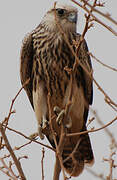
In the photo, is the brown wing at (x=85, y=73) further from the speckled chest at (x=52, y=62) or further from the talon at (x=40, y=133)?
the talon at (x=40, y=133)

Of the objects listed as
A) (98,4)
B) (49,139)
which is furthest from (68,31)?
(98,4)

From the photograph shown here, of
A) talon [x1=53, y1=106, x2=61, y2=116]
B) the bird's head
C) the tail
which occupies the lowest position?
the tail

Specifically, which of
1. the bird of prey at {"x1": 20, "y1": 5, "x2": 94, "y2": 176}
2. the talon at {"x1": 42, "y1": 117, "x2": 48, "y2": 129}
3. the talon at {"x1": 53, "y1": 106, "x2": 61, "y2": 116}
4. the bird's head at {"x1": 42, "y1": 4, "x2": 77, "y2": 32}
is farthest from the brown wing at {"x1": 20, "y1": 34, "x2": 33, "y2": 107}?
the talon at {"x1": 53, "y1": 106, "x2": 61, "y2": 116}

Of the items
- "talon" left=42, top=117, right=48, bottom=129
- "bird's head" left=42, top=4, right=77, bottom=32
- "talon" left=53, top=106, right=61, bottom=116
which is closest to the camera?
"talon" left=53, top=106, right=61, bottom=116

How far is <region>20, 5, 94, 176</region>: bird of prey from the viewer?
416 cm

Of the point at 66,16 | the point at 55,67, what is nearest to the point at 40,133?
the point at 55,67

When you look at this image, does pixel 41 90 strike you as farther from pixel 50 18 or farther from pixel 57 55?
pixel 50 18

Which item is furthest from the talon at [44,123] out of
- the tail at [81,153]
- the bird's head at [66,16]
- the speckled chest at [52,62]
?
the bird's head at [66,16]

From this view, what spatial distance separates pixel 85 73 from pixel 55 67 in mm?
361

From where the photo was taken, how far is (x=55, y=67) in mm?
4172

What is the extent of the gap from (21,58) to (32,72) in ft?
0.67

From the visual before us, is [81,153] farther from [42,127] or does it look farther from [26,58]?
[26,58]

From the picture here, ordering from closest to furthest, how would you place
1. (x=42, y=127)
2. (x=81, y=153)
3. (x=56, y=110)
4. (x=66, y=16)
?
(x=56, y=110)
(x=66, y=16)
(x=42, y=127)
(x=81, y=153)

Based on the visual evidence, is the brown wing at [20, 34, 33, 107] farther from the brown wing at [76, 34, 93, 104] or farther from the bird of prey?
the brown wing at [76, 34, 93, 104]
